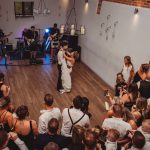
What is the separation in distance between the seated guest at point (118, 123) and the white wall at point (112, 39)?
267cm

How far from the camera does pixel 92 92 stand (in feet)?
24.0

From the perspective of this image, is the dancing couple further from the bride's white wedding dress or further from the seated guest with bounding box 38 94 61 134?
the seated guest with bounding box 38 94 61 134

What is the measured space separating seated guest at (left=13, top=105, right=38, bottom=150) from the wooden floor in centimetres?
224

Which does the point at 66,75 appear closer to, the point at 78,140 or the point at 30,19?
the point at 78,140

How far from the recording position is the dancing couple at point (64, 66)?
6848 millimetres

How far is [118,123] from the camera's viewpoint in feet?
11.5

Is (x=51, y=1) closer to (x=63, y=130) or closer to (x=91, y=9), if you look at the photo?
(x=91, y=9)

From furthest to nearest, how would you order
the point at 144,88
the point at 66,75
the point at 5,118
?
the point at 66,75
the point at 144,88
the point at 5,118

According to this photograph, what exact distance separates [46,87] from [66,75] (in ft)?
2.59

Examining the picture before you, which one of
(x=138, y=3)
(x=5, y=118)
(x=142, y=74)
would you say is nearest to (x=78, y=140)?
(x=5, y=118)

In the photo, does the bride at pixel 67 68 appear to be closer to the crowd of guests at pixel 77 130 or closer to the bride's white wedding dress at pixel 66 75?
the bride's white wedding dress at pixel 66 75

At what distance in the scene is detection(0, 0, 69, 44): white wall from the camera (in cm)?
1064

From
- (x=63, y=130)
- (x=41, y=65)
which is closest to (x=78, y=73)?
(x=41, y=65)

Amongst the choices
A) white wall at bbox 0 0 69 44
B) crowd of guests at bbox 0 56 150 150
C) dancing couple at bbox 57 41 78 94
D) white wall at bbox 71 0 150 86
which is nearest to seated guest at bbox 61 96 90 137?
crowd of guests at bbox 0 56 150 150
